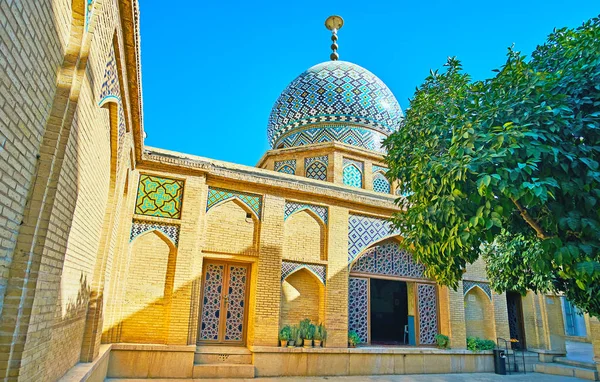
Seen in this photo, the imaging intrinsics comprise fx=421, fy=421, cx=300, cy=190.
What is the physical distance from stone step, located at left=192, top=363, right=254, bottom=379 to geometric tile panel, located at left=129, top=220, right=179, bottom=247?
1.92 meters

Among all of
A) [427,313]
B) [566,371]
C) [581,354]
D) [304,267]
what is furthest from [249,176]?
[581,354]

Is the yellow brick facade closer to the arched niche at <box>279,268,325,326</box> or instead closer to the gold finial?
the arched niche at <box>279,268,325,326</box>

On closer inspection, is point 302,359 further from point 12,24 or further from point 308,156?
point 12,24

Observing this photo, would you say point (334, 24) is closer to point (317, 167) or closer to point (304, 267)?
point (317, 167)

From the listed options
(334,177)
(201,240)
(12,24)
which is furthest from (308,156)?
(12,24)

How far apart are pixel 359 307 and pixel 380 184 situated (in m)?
3.71

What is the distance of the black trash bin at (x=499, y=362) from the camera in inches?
337

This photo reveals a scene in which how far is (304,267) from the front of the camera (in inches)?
297

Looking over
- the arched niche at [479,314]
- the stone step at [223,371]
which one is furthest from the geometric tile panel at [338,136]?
the stone step at [223,371]

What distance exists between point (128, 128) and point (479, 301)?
8.15 meters

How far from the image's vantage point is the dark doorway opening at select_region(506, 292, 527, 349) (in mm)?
10414

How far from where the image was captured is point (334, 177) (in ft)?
32.9

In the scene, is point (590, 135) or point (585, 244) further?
point (590, 135)

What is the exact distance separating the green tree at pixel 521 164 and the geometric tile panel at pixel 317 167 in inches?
226
